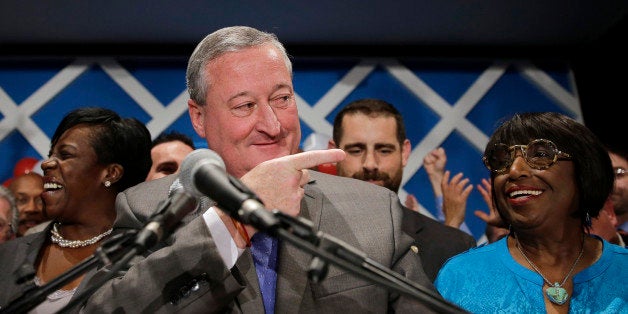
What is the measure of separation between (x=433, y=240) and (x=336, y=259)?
1.96m

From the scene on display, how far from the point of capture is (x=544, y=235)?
2.09 meters

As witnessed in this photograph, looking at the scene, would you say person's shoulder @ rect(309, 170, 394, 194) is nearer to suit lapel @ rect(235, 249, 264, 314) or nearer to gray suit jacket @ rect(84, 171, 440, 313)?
gray suit jacket @ rect(84, 171, 440, 313)

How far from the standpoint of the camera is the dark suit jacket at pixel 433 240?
9.05 feet

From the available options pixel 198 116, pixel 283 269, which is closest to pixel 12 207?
pixel 198 116

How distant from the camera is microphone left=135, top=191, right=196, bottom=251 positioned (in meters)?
1.05

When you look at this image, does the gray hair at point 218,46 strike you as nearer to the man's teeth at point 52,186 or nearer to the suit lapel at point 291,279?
the suit lapel at point 291,279

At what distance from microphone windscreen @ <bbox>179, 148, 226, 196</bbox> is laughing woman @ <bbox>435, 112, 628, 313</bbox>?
1.14 m

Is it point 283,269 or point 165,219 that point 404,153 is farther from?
point 165,219

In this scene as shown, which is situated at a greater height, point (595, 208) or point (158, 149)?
point (158, 149)

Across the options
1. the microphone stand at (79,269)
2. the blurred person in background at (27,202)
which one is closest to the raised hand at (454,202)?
the blurred person in background at (27,202)

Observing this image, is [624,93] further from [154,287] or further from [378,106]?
[154,287]

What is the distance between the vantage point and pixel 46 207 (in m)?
2.62

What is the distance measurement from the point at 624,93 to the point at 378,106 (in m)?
1.99

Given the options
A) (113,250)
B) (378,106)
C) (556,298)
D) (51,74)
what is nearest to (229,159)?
(113,250)
